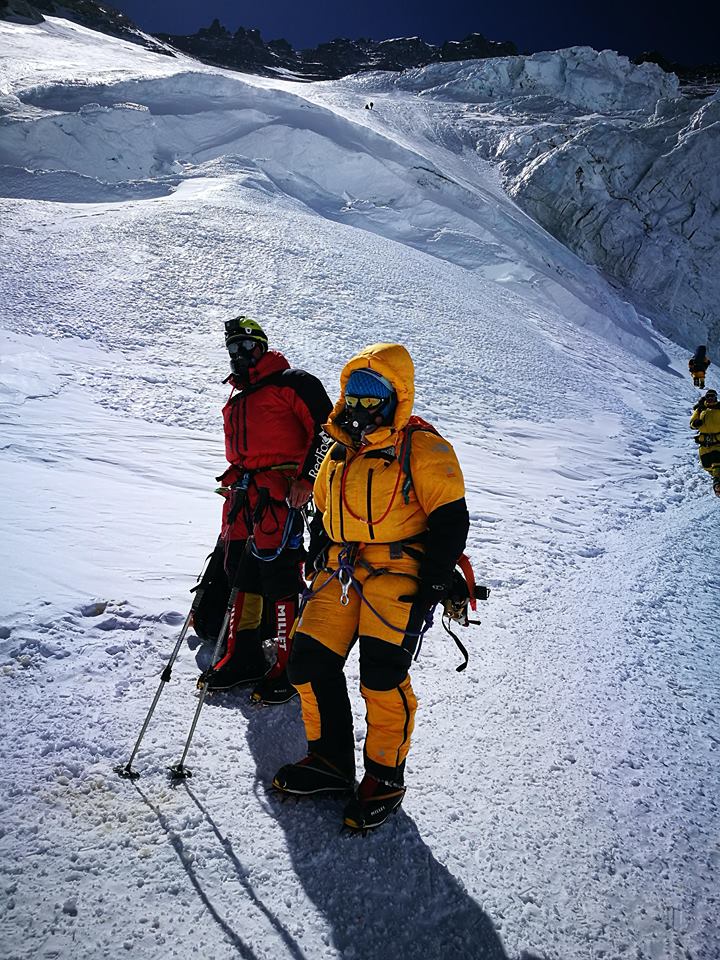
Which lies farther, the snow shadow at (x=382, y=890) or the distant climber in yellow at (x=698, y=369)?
the distant climber in yellow at (x=698, y=369)

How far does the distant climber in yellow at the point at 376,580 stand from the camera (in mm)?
2783

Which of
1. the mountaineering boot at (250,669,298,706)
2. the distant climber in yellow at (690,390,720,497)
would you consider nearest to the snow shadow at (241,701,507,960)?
the mountaineering boot at (250,669,298,706)

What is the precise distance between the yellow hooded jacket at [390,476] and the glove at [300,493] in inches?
30.4

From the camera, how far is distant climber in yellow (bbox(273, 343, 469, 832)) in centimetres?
278

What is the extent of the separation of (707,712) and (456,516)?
8.52ft

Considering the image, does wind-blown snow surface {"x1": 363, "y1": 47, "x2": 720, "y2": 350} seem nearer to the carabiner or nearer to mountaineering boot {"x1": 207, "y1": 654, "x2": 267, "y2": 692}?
mountaineering boot {"x1": 207, "y1": 654, "x2": 267, "y2": 692}

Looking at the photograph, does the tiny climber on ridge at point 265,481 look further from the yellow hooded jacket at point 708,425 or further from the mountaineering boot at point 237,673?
the yellow hooded jacket at point 708,425

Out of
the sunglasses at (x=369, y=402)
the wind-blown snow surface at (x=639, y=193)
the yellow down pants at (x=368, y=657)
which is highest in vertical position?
the wind-blown snow surface at (x=639, y=193)

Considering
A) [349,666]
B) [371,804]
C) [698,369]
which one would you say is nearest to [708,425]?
[349,666]

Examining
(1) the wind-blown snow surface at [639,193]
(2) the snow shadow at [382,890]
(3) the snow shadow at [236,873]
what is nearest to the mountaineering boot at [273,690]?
(2) the snow shadow at [382,890]

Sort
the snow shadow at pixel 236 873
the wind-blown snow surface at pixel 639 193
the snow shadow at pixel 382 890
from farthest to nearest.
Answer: the wind-blown snow surface at pixel 639 193 < the snow shadow at pixel 382 890 < the snow shadow at pixel 236 873

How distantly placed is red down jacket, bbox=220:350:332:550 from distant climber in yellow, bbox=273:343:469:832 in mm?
847

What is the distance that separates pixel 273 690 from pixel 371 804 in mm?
1021

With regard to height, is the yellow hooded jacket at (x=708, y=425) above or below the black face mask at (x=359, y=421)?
below
